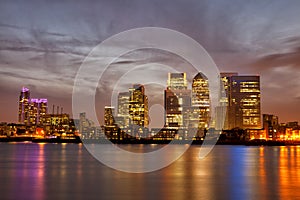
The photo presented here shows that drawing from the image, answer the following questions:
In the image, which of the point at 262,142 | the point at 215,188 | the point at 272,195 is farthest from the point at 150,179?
the point at 262,142

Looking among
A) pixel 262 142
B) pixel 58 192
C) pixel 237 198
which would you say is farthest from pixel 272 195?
pixel 262 142

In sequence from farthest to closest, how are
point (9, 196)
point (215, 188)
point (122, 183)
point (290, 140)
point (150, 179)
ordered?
point (290, 140) < point (150, 179) < point (122, 183) < point (215, 188) < point (9, 196)

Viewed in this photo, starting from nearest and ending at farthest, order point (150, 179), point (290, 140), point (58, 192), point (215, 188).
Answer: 1. point (58, 192)
2. point (215, 188)
3. point (150, 179)
4. point (290, 140)

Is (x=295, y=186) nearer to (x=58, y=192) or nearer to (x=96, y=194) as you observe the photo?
(x=96, y=194)

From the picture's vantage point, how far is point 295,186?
27375 mm

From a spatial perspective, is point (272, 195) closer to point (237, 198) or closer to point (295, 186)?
point (237, 198)

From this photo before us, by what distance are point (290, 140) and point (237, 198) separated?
175m

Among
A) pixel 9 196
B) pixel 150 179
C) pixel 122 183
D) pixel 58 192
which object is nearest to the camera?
pixel 9 196

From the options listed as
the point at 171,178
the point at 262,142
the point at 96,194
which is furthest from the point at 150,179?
the point at 262,142

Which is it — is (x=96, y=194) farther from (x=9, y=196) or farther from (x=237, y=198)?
(x=237, y=198)

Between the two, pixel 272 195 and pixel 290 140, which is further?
pixel 290 140

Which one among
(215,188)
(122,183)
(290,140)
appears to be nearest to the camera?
(215,188)

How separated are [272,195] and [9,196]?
13.9 meters

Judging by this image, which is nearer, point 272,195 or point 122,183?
point 272,195
